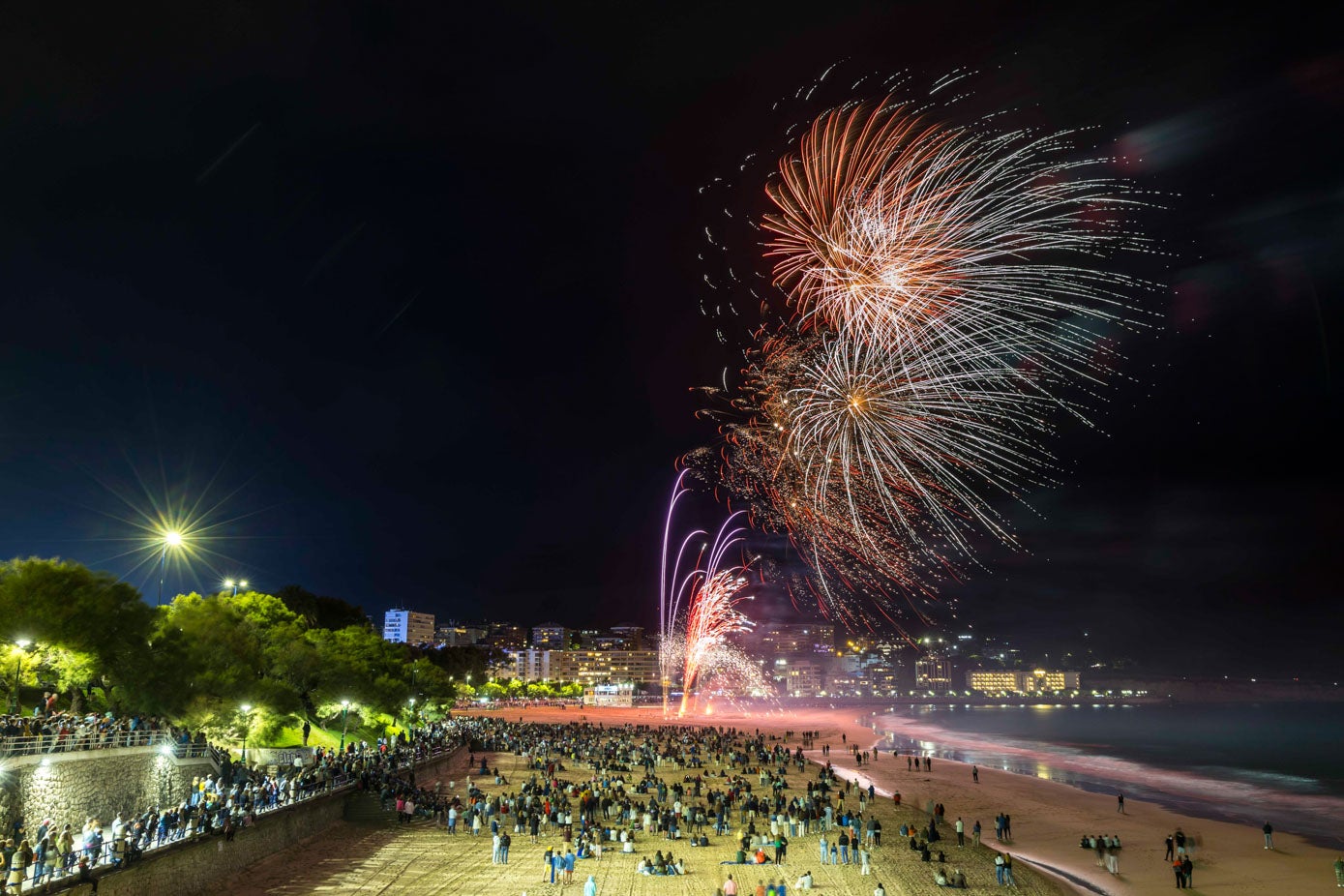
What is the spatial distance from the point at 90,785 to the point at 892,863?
21.0m

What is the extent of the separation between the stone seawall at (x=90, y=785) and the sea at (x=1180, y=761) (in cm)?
3897

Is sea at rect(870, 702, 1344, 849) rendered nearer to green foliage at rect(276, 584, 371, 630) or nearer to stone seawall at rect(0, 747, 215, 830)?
stone seawall at rect(0, 747, 215, 830)

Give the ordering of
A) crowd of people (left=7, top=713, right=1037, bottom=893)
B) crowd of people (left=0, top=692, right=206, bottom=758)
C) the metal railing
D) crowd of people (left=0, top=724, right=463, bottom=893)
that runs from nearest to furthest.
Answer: crowd of people (left=0, top=724, right=463, bottom=893)
the metal railing
crowd of people (left=7, top=713, right=1037, bottom=893)
crowd of people (left=0, top=692, right=206, bottom=758)

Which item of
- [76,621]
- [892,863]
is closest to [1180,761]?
[892,863]

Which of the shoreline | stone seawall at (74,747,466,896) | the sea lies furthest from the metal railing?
the sea

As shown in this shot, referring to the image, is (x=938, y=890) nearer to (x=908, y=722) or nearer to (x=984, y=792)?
(x=984, y=792)

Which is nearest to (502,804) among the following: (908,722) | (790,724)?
(790,724)

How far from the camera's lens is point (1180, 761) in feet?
237

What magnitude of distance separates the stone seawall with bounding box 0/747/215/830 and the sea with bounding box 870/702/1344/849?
1534 inches

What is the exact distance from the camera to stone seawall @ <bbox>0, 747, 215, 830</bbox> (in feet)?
62.3

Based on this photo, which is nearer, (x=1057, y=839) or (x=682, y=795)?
(x=1057, y=839)

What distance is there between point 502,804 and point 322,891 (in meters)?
10.7

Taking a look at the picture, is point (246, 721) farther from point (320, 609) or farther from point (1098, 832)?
point (320, 609)

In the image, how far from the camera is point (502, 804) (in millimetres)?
31203
